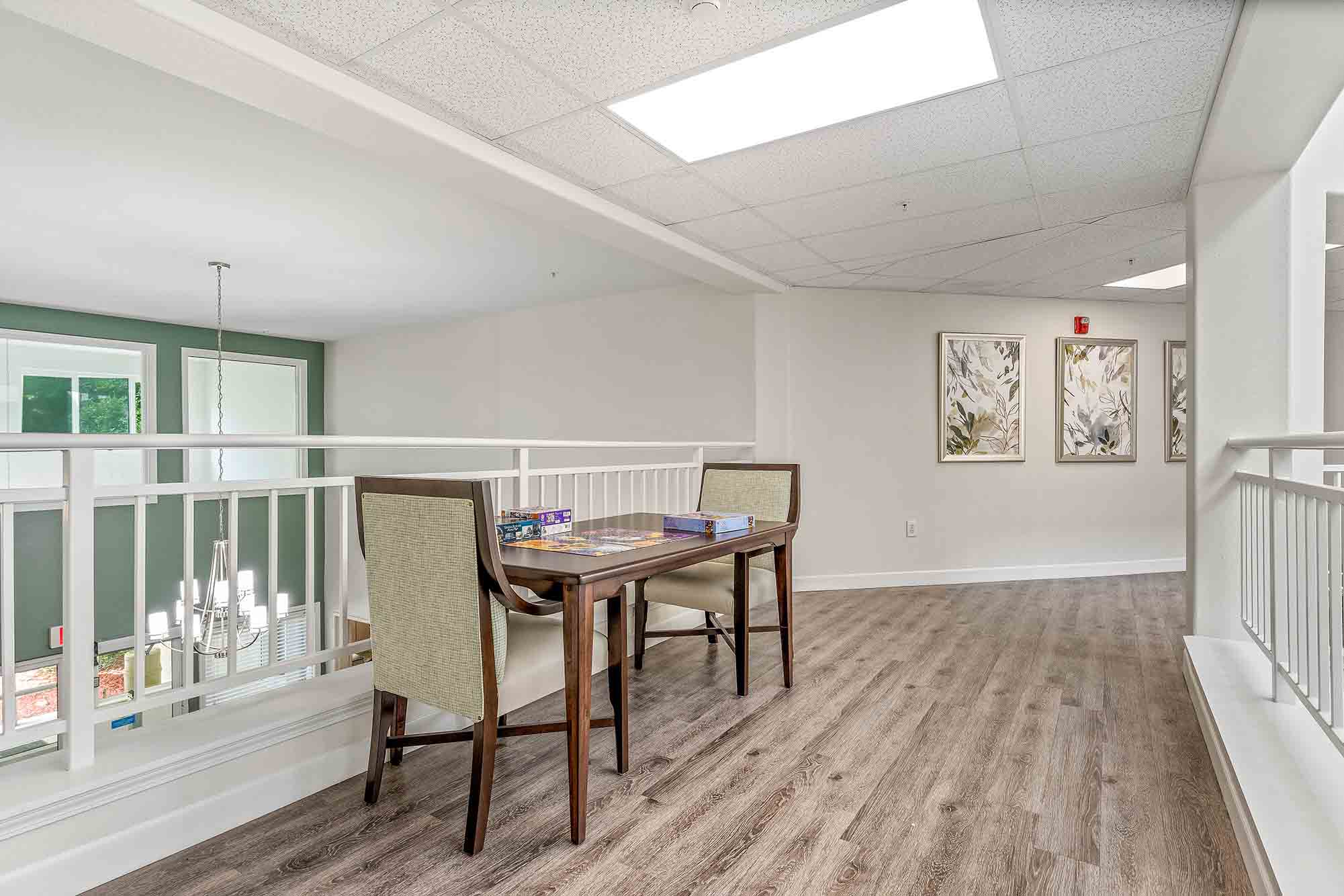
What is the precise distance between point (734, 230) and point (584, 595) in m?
2.64

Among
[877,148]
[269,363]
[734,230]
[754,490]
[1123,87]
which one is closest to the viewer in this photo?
[1123,87]

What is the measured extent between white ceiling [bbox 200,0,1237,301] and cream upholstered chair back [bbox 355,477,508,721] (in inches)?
52.7

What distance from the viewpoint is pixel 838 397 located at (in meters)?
5.38

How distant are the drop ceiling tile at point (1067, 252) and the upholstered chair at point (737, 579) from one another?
91.2 inches

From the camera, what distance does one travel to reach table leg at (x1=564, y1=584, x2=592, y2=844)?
1860 mm

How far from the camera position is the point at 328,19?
194cm

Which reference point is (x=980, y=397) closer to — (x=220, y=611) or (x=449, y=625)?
(x=449, y=625)

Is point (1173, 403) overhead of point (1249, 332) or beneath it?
beneath

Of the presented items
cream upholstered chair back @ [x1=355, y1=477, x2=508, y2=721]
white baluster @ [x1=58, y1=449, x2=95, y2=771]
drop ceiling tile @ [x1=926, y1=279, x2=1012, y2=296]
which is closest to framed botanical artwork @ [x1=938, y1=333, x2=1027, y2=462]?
drop ceiling tile @ [x1=926, y1=279, x2=1012, y2=296]

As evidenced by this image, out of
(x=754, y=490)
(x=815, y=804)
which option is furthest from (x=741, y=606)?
(x=815, y=804)

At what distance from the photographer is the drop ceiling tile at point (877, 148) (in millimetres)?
2506

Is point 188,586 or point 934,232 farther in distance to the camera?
point 934,232

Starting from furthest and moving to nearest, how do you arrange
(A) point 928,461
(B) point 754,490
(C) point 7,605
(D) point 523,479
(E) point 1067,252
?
(A) point 928,461
(E) point 1067,252
(B) point 754,490
(D) point 523,479
(C) point 7,605

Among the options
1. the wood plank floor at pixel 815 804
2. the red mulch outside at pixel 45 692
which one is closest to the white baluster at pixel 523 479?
the wood plank floor at pixel 815 804
